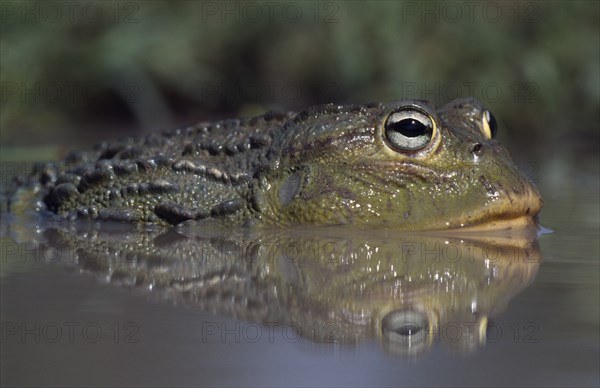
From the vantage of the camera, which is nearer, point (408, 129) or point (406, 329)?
point (406, 329)

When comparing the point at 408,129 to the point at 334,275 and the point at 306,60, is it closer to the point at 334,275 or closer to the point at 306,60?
the point at 334,275

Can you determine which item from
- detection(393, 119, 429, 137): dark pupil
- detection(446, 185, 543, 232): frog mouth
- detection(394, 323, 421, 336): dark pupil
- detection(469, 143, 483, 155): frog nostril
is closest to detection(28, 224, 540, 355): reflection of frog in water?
detection(394, 323, 421, 336): dark pupil

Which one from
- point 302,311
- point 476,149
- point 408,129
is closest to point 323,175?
point 408,129

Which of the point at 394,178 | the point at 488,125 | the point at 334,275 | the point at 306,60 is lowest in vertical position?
the point at 334,275

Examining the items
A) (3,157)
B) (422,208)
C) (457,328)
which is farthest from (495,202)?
(3,157)

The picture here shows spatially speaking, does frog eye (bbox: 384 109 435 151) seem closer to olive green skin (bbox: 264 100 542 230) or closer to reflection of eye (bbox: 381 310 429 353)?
olive green skin (bbox: 264 100 542 230)

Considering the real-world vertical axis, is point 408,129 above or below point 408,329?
above

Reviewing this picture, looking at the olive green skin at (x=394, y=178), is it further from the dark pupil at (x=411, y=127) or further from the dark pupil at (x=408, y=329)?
the dark pupil at (x=408, y=329)
